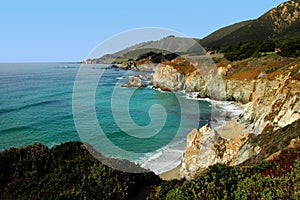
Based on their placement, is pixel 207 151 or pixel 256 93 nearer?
pixel 207 151

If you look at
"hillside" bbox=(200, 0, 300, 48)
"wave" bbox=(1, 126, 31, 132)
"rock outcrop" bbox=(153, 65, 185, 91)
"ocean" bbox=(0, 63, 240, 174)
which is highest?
"hillside" bbox=(200, 0, 300, 48)

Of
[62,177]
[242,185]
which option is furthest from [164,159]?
[242,185]

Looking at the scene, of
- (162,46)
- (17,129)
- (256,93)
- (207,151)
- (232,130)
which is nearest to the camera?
(207,151)

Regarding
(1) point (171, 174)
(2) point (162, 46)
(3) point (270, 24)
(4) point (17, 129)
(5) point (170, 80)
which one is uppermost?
(3) point (270, 24)

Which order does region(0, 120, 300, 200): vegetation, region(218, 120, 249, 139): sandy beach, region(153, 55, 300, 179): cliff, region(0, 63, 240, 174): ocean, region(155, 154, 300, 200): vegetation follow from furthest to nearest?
region(218, 120, 249, 139): sandy beach → region(0, 63, 240, 174): ocean → region(153, 55, 300, 179): cliff → region(0, 120, 300, 200): vegetation → region(155, 154, 300, 200): vegetation

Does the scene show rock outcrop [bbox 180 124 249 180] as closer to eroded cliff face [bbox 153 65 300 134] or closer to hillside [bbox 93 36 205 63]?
eroded cliff face [bbox 153 65 300 134]

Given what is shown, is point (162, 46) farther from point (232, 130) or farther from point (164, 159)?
point (232, 130)

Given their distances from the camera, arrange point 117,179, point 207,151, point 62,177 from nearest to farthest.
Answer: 1. point 62,177
2. point 117,179
3. point 207,151

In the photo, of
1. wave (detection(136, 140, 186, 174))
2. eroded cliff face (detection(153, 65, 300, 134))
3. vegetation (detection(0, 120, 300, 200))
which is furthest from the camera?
eroded cliff face (detection(153, 65, 300, 134))

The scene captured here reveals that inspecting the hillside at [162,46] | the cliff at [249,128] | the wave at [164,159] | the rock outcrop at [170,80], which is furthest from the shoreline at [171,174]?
the rock outcrop at [170,80]

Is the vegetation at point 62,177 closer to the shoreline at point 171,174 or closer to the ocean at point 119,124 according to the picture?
the shoreline at point 171,174

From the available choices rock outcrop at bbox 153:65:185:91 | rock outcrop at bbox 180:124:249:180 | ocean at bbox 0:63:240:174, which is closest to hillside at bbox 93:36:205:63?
rock outcrop at bbox 180:124:249:180

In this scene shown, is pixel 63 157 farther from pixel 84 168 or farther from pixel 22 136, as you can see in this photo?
pixel 22 136
